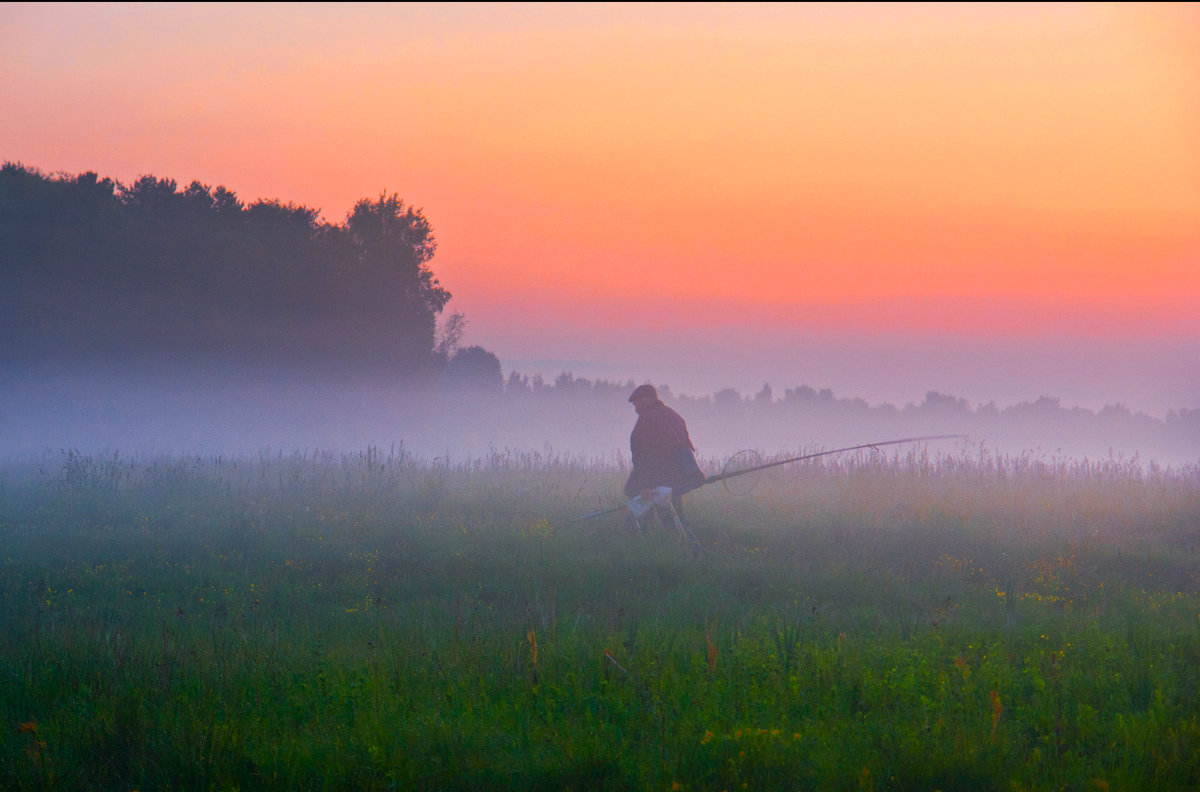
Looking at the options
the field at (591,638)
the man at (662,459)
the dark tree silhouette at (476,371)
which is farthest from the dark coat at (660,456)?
the dark tree silhouette at (476,371)

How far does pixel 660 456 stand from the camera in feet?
37.7

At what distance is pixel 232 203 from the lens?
34.0 m

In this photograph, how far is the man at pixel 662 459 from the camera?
1140 cm

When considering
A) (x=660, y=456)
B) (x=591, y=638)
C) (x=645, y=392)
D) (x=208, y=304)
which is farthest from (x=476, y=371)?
(x=591, y=638)

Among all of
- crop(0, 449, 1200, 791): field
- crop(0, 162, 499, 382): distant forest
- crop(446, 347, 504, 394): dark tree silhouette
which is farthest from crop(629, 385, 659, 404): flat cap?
crop(446, 347, 504, 394): dark tree silhouette

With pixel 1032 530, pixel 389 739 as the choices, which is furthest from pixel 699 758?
pixel 1032 530

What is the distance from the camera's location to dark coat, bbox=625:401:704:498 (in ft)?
37.4

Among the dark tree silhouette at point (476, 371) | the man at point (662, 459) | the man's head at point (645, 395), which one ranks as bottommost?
the man at point (662, 459)

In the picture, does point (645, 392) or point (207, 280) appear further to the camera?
point (207, 280)

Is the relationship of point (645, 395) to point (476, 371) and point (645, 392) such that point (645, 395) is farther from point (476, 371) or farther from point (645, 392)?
point (476, 371)

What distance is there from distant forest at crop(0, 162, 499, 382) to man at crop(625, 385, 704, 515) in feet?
84.9

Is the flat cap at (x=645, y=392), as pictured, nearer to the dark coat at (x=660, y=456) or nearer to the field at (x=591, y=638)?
the dark coat at (x=660, y=456)

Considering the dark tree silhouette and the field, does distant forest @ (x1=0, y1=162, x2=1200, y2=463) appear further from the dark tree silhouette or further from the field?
the field

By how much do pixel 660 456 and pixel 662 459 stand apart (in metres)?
0.05
